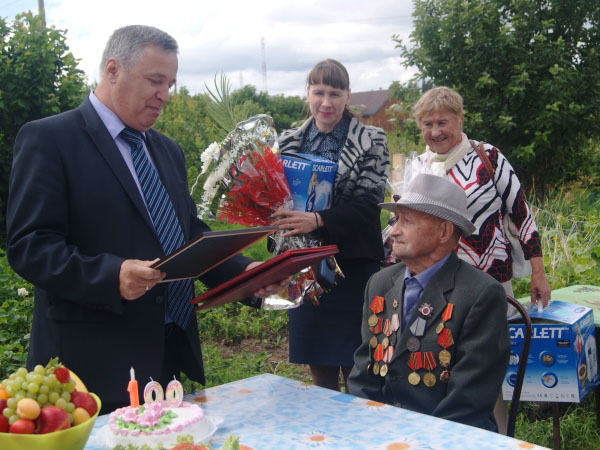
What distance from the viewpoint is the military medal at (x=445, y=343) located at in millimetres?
2484

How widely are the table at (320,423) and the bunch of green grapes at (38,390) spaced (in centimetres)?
47

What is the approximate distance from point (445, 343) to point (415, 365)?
14 cm

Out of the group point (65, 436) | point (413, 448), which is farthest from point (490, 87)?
point (65, 436)

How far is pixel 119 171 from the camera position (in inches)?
93.4

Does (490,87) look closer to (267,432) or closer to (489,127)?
(489,127)

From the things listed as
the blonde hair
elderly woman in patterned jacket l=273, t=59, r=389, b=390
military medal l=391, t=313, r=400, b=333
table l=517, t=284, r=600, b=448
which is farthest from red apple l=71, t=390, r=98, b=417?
table l=517, t=284, r=600, b=448

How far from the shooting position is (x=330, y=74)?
345cm

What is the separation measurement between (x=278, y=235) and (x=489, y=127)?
5.96 m

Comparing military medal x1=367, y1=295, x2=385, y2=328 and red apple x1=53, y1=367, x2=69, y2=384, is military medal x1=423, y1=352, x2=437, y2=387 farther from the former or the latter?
red apple x1=53, y1=367, x2=69, y2=384

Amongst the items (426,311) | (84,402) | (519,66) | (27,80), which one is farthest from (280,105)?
(84,402)

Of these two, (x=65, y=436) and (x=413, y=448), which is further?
(x=413, y=448)

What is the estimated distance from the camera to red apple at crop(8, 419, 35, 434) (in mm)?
1401

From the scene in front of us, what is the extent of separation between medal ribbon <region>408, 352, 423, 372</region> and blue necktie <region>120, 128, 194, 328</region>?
2.82 feet

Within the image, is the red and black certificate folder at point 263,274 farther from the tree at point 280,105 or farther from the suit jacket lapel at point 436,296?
the tree at point 280,105
